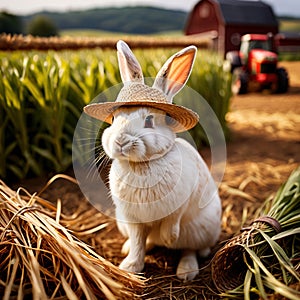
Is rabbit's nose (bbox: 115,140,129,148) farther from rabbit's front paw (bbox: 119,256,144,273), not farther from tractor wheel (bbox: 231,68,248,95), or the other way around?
tractor wheel (bbox: 231,68,248,95)

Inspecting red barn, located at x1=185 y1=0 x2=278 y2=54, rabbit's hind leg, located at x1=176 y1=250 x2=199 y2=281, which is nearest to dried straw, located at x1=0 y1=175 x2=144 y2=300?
rabbit's hind leg, located at x1=176 y1=250 x2=199 y2=281

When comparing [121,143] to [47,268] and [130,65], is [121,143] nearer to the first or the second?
[130,65]

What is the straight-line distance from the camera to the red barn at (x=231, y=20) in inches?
525

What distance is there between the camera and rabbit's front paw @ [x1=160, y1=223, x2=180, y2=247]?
1485mm

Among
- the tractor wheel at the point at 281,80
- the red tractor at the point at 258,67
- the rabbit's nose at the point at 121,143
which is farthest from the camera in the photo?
→ the tractor wheel at the point at 281,80

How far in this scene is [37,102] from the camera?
8.72 feet

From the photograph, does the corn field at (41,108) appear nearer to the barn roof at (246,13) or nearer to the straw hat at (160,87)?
the straw hat at (160,87)

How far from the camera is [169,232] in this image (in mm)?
1489

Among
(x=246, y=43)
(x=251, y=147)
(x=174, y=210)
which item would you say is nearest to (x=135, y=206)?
(x=174, y=210)

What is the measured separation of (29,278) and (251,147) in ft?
10.4

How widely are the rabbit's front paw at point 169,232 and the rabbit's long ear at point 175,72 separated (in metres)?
0.52

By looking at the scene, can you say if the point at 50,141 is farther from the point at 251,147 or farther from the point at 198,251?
the point at 251,147

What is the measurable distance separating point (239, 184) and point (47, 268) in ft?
6.04

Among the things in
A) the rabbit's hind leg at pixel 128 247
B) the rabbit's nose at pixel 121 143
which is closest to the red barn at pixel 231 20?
the rabbit's hind leg at pixel 128 247
